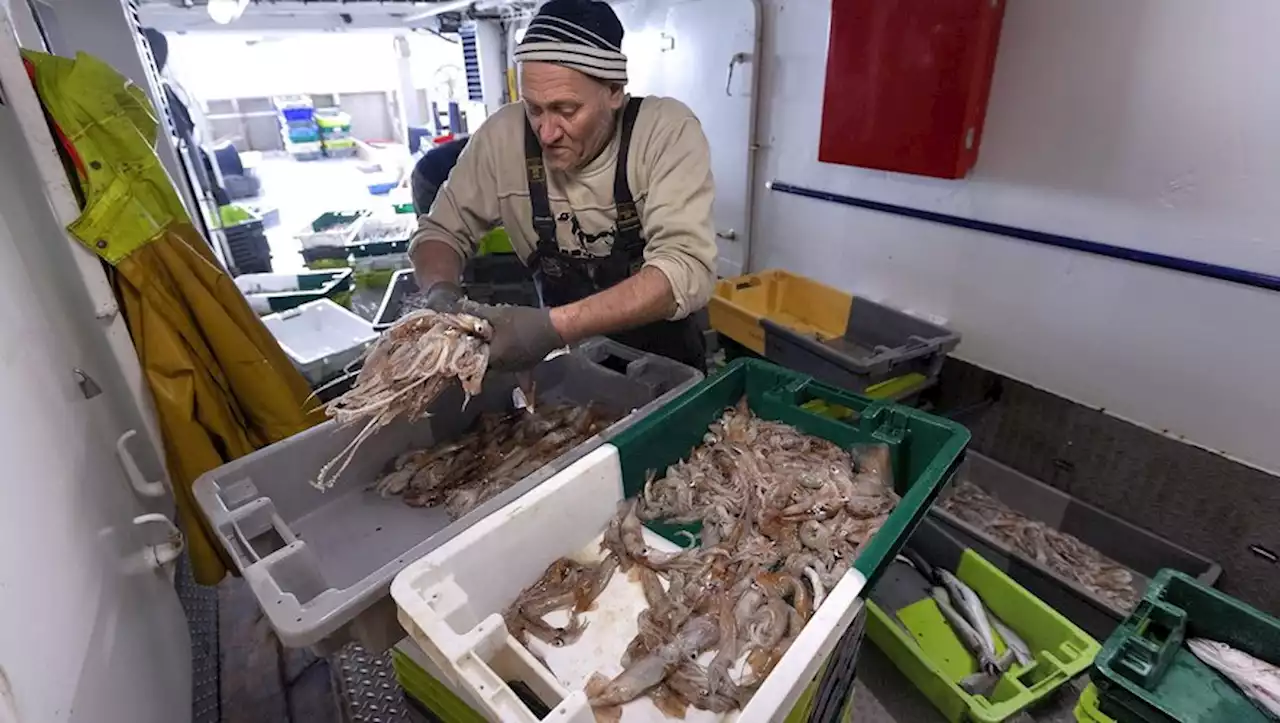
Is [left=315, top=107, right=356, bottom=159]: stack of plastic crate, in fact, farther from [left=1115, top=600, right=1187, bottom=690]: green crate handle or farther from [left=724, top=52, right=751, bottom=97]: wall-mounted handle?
[left=1115, top=600, right=1187, bottom=690]: green crate handle

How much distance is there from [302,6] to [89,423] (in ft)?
15.9

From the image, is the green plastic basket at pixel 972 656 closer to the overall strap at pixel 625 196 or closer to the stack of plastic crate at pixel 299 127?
the overall strap at pixel 625 196

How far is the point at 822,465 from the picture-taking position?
5.03 feet

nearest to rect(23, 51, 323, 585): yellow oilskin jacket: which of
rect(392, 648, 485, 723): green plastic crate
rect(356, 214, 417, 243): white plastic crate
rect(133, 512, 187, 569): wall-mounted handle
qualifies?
rect(133, 512, 187, 569): wall-mounted handle

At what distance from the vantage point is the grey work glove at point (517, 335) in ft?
4.73

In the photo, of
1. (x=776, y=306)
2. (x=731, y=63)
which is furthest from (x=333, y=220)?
(x=776, y=306)

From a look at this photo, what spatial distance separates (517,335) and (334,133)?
44.6ft

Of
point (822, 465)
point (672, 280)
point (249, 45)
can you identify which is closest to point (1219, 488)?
point (822, 465)

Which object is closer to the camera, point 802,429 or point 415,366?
point 415,366

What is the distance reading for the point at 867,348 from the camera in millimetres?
3152

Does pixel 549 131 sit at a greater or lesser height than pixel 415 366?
greater

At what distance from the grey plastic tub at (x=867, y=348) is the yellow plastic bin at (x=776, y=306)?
72 millimetres

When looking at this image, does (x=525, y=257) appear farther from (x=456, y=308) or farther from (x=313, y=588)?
(x=313, y=588)

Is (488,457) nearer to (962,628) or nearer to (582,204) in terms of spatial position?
(582,204)
